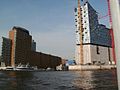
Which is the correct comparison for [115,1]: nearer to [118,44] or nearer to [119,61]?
[118,44]

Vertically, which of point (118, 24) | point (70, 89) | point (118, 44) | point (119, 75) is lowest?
point (70, 89)

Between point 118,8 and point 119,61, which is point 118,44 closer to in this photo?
point 119,61

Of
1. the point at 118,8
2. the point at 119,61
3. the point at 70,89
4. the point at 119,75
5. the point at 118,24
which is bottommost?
the point at 70,89

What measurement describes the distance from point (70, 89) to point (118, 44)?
30.7 metres

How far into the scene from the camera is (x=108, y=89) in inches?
1235

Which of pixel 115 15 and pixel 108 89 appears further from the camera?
pixel 108 89

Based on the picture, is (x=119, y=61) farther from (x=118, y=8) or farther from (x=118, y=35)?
(x=118, y=8)

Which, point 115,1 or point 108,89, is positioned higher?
point 115,1

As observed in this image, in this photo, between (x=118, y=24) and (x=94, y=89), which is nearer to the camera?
(x=118, y=24)

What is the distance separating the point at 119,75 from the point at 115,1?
0.97m

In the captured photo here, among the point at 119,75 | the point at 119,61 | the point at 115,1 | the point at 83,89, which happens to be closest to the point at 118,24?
the point at 115,1

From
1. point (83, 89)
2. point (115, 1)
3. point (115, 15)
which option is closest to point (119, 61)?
point (115, 15)

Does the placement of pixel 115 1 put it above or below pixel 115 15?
above

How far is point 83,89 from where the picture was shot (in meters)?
31.5
